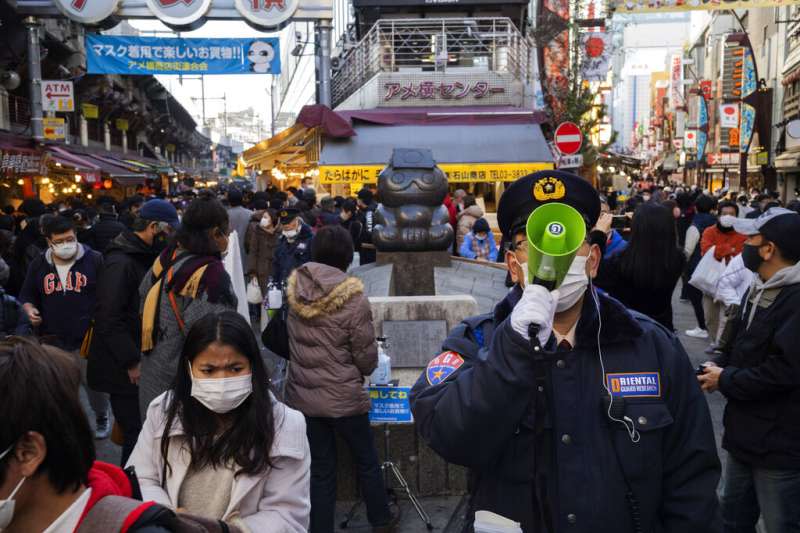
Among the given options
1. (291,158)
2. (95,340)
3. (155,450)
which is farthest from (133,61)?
(155,450)

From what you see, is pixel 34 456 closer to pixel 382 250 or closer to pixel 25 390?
A: pixel 25 390

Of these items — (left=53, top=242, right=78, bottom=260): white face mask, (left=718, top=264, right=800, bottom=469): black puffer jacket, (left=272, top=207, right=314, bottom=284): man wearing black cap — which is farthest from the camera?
(left=272, top=207, right=314, bottom=284): man wearing black cap

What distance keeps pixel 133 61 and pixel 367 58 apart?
7.49 meters

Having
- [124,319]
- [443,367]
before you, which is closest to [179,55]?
[124,319]

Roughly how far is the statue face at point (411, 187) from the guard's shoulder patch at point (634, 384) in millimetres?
6882

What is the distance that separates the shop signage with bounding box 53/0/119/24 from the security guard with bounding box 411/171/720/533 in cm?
1685

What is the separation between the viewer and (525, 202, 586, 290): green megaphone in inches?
64.9

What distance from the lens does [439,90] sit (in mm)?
→ 19594

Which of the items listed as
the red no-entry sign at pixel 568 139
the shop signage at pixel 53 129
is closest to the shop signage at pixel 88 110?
the shop signage at pixel 53 129

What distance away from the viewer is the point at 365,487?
4.61 m

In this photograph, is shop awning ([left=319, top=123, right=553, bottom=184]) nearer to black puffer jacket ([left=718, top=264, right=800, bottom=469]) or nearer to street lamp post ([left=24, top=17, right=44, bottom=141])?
street lamp post ([left=24, top=17, right=44, bottom=141])

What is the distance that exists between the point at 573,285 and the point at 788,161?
31081 mm

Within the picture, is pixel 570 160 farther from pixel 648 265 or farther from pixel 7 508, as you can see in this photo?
pixel 7 508

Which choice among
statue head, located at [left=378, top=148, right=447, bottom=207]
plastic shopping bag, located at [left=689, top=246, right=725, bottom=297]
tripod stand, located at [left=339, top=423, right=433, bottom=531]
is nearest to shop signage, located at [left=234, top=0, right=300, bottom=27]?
statue head, located at [left=378, top=148, right=447, bottom=207]
